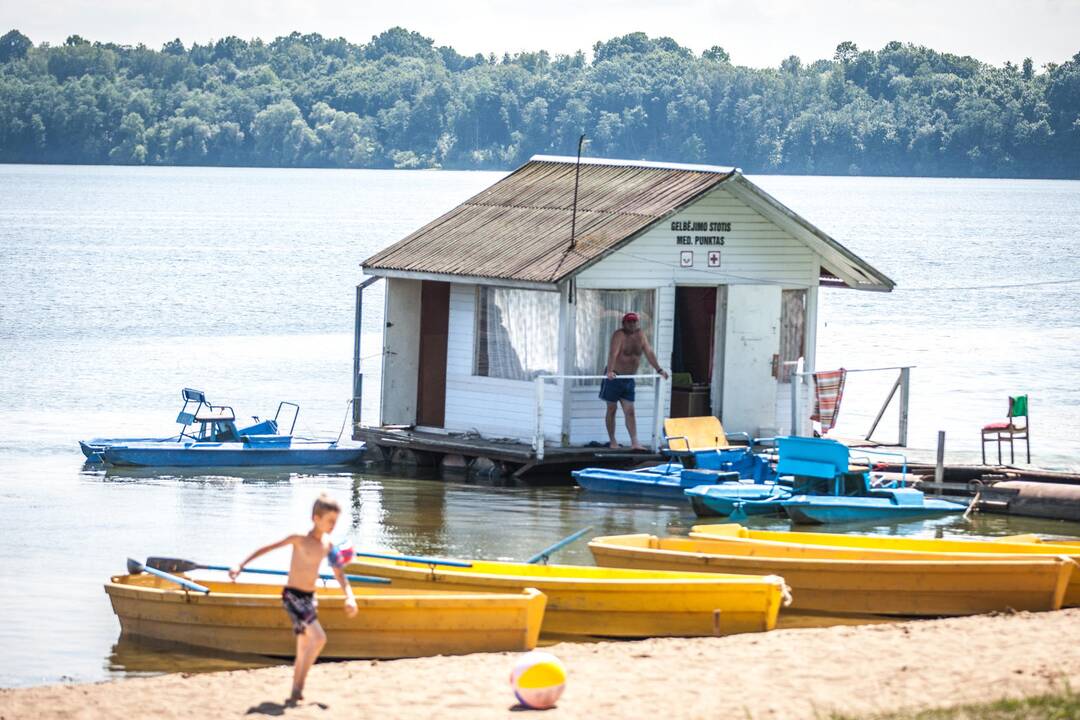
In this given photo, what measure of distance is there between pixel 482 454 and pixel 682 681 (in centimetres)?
1111

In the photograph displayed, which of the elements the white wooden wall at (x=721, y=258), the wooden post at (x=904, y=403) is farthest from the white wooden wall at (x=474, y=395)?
the wooden post at (x=904, y=403)

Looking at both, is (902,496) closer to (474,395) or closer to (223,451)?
(474,395)

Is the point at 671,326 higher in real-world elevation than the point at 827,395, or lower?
higher

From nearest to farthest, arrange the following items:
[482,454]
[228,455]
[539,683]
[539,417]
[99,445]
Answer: [539,683] → [539,417] → [482,454] → [228,455] → [99,445]

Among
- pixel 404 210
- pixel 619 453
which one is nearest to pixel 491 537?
pixel 619 453

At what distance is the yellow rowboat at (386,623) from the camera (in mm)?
14656

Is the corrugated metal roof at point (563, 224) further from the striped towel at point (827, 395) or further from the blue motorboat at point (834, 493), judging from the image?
the blue motorboat at point (834, 493)

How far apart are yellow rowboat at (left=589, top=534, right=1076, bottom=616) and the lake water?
10.7 feet

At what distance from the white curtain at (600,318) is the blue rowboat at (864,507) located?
13.2ft

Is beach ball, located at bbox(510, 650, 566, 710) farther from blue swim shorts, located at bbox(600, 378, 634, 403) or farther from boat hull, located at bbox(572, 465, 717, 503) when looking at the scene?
blue swim shorts, located at bbox(600, 378, 634, 403)

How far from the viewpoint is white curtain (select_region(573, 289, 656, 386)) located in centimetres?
2397

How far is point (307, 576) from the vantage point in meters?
12.7

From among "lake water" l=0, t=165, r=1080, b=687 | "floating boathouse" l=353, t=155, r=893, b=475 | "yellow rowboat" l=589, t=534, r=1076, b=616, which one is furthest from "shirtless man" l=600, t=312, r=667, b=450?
"yellow rowboat" l=589, t=534, r=1076, b=616

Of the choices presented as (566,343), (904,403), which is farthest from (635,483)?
(904,403)
